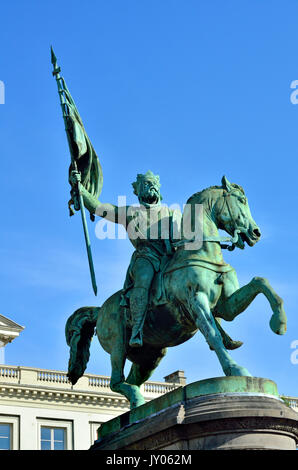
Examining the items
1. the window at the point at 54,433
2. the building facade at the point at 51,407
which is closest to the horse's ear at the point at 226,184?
the building facade at the point at 51,407

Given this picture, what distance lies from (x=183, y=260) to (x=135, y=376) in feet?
7.82

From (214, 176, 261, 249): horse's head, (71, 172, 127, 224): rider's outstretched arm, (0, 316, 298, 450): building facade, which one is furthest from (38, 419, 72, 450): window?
(214, 176, 261, 249): horse's head

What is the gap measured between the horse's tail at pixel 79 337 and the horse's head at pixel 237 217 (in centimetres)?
270

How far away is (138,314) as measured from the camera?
40.7 ft

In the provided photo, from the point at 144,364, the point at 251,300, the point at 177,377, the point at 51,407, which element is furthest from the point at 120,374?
the point at 177,377

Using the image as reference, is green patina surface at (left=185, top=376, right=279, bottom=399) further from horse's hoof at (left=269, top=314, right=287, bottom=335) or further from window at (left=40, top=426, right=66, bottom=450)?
window at (left=40, top=426, right=66, bottom=450)

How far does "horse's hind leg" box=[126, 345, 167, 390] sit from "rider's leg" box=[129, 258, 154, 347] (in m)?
1.01

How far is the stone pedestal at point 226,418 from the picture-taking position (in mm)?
10375

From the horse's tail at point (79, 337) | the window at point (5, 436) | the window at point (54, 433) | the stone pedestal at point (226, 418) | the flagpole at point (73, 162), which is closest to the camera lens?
the stone pedestal at point (226, 418)

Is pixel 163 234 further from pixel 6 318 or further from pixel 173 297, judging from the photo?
pixel 6 318

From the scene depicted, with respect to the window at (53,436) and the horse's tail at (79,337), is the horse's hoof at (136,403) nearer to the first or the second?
the horse's tail at (79,337)

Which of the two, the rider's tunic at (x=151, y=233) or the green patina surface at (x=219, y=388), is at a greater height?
the rider's tunic at (x=151, y=233)

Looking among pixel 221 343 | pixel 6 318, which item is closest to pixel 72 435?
pixel 6 318

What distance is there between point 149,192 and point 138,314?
204 centimetres
